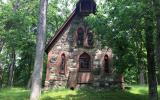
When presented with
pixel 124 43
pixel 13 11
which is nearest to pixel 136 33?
pixel 124 43

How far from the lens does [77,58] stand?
25562mm

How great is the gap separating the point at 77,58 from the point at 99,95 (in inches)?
193

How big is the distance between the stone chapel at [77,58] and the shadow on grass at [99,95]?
1.08 metres

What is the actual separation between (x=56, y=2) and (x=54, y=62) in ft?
58.4

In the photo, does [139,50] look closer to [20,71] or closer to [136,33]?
[136,33]

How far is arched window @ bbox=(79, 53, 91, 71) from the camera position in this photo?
83.6 feet

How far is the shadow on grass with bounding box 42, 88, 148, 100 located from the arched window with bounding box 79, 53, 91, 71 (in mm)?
2277

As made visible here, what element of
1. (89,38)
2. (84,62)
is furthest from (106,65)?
(89,38)

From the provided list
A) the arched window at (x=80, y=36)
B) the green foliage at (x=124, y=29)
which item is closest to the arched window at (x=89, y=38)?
the arched window at (x=80, y=36)

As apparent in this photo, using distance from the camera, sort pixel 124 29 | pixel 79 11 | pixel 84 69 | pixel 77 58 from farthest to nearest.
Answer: pixel 79 11
pixel 77 58
pixel 84 69
pixel 124 29

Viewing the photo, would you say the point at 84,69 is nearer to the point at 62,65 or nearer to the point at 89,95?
the point at 62,65

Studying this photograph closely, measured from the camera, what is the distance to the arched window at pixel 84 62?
25.5m

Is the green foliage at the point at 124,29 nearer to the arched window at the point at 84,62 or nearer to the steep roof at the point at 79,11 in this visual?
the arched window at the point at 84,62

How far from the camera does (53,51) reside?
1014 inches
